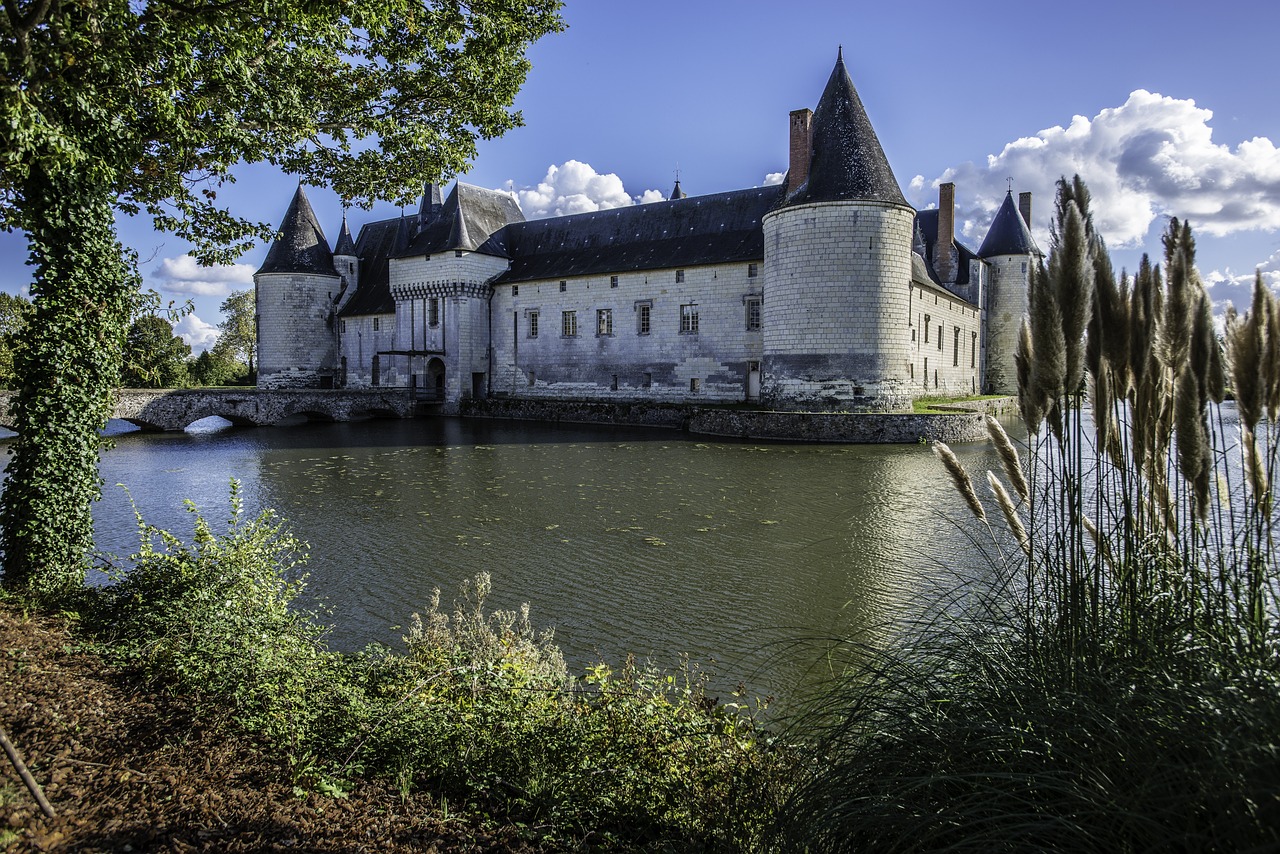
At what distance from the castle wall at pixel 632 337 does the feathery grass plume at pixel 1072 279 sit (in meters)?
23.7

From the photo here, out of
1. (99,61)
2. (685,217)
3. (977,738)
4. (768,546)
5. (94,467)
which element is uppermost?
(685,217)

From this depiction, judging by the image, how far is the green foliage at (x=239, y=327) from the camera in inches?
1890

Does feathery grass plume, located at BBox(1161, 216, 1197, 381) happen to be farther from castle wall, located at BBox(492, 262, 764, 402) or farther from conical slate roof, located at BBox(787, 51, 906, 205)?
castle wall, located at BBox(492, 262, 764, 402)

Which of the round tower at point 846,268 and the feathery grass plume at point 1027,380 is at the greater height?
the round tower at point 846,268

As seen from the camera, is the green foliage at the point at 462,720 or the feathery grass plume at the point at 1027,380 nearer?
the feathery grass plume at the point at 1027,380

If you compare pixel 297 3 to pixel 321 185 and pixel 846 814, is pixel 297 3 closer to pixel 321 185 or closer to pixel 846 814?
pixel 321 185

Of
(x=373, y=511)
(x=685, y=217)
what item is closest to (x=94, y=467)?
(x=373, y=511)

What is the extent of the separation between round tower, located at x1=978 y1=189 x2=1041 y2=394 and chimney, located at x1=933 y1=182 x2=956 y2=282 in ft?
10.3

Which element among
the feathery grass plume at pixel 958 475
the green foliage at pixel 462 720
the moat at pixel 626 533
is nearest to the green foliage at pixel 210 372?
the moat at pixel 626 533

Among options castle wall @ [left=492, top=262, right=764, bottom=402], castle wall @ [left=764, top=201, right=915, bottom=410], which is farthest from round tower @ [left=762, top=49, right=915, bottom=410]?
castle wall @ [left=492, top=262, right=764, bottom=402]

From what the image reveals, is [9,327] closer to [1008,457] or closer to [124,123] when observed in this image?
[124,123]

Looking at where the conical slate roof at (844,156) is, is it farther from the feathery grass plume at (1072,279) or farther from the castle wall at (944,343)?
the feathery grass plume at (1072,279)

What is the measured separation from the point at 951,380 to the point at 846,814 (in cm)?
3036

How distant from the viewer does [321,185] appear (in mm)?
7457
